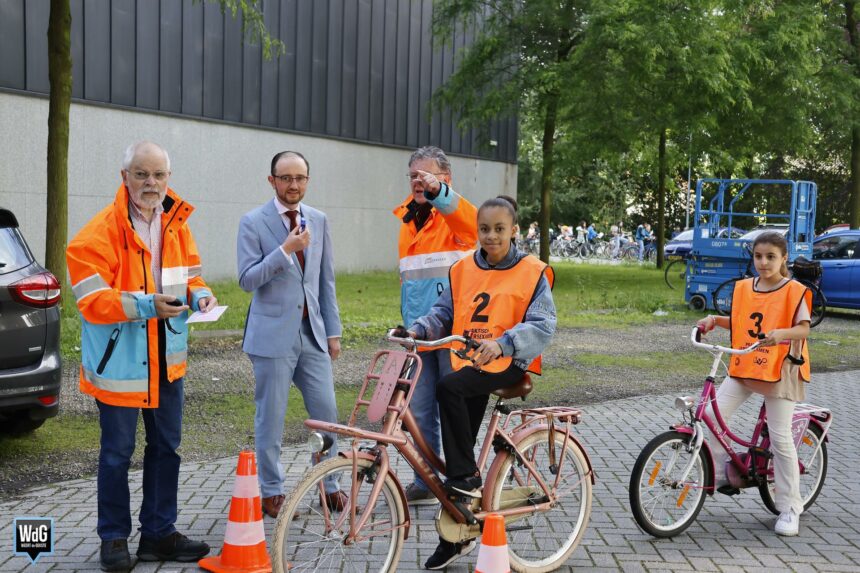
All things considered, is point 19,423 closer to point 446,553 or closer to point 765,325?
point 446,553

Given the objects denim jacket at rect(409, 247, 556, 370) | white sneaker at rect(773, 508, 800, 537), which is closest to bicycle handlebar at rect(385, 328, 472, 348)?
denim jacket at rect(409, 247, 556, 370)

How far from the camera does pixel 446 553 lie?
443cm

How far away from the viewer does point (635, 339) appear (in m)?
13.6

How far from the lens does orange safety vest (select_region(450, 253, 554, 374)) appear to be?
14.4ft

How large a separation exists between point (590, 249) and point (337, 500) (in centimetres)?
4145

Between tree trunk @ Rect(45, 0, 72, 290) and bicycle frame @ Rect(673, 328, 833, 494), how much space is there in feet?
28.2

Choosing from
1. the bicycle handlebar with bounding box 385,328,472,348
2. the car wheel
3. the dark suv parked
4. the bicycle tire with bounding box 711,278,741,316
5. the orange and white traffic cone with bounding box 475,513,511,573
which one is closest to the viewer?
the orange and white traffic cone with bounding box 475,513,511,573

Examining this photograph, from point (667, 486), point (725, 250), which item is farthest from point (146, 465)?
point (725, 250)

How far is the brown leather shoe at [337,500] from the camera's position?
3883 millimetres

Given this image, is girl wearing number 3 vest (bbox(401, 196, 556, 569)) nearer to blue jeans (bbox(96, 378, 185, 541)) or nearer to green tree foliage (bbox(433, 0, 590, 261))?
blue jeans (bbox(96, 378, 185, 541))

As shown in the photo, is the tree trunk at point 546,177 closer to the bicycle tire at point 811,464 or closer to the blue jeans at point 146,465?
the bicycle tire at point 811,464

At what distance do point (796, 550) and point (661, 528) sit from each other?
2.24 feet

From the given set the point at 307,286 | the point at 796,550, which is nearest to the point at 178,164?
the point at 307,286

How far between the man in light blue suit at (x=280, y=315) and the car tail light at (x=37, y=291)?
1670mm
